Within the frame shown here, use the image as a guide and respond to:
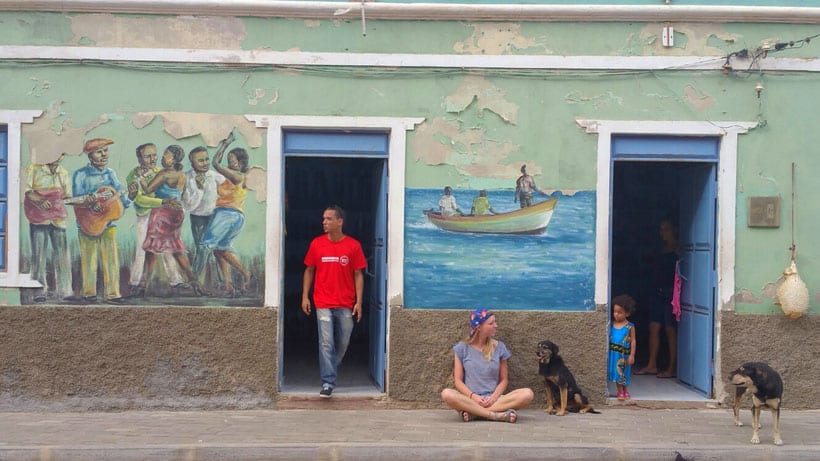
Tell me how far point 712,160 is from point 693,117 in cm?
46

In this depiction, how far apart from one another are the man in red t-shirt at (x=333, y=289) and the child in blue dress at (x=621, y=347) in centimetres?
254

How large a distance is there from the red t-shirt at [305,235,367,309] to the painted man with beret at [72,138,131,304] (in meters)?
1.86

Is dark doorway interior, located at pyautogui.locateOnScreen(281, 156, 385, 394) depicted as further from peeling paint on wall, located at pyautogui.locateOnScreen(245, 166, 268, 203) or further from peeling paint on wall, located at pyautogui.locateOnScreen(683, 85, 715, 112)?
peeling paint on wall, located at pyautogui.locateOnScreen(683, 85, 715, 112)

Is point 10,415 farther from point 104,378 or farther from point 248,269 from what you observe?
point 248,269

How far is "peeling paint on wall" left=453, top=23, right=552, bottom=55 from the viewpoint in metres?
10.1

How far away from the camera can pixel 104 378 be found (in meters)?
9.90

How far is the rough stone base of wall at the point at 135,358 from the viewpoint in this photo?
987cm

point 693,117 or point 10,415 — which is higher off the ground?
point 693,117

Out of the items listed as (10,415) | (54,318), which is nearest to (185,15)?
(54,318)

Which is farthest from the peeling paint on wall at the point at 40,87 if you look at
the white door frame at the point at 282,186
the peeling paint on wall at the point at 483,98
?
the peeling paint on wall at the point at 483,98

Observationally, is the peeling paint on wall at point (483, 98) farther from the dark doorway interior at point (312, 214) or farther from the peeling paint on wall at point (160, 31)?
the dark doorway interior at point (312, 214)

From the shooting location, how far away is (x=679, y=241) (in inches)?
452

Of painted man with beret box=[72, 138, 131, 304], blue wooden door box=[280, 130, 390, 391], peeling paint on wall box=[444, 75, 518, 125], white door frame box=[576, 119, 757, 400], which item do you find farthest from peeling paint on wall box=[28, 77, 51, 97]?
white door frame box=[576, 119, 757, 400]

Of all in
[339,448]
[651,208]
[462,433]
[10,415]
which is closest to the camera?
[339,448]
